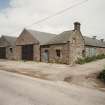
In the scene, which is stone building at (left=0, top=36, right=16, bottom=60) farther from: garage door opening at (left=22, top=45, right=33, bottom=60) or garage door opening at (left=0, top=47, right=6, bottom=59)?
garage door opening at (left=22, top=45, right=33, bottom=60)

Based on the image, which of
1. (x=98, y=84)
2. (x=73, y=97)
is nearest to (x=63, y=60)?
(x=98, y=84)

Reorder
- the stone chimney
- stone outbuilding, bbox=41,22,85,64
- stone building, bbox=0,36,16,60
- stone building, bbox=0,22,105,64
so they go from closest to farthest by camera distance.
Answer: stone outbuilding, bbox=41,22,85,64 → stone building, bbox=0,22,105,64 → the stone chimney → stone building, bbox=0,36,16,60

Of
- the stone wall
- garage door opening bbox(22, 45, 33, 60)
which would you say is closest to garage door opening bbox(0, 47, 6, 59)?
garage door opening bbox(22, 45, 33, 60)

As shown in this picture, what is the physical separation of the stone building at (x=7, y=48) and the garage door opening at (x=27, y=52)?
165 inches

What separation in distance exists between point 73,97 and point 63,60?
18.9 meters

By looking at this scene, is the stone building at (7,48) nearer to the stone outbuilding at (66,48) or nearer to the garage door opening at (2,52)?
the garage door opening at (2,52)

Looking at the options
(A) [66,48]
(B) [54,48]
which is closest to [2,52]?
(B) [54,48]

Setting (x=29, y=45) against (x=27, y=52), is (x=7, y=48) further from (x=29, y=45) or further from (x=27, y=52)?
(x=29, y=45)

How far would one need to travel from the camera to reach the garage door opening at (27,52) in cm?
3261

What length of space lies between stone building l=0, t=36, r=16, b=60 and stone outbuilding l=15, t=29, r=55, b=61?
7.16ft

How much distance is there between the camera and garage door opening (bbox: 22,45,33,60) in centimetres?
3261

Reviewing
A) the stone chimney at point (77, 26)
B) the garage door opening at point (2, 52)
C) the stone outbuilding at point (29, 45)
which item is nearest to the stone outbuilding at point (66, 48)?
the stone chimney at point (77, 26)

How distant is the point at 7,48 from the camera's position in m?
39.5

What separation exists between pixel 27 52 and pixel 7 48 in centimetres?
822
